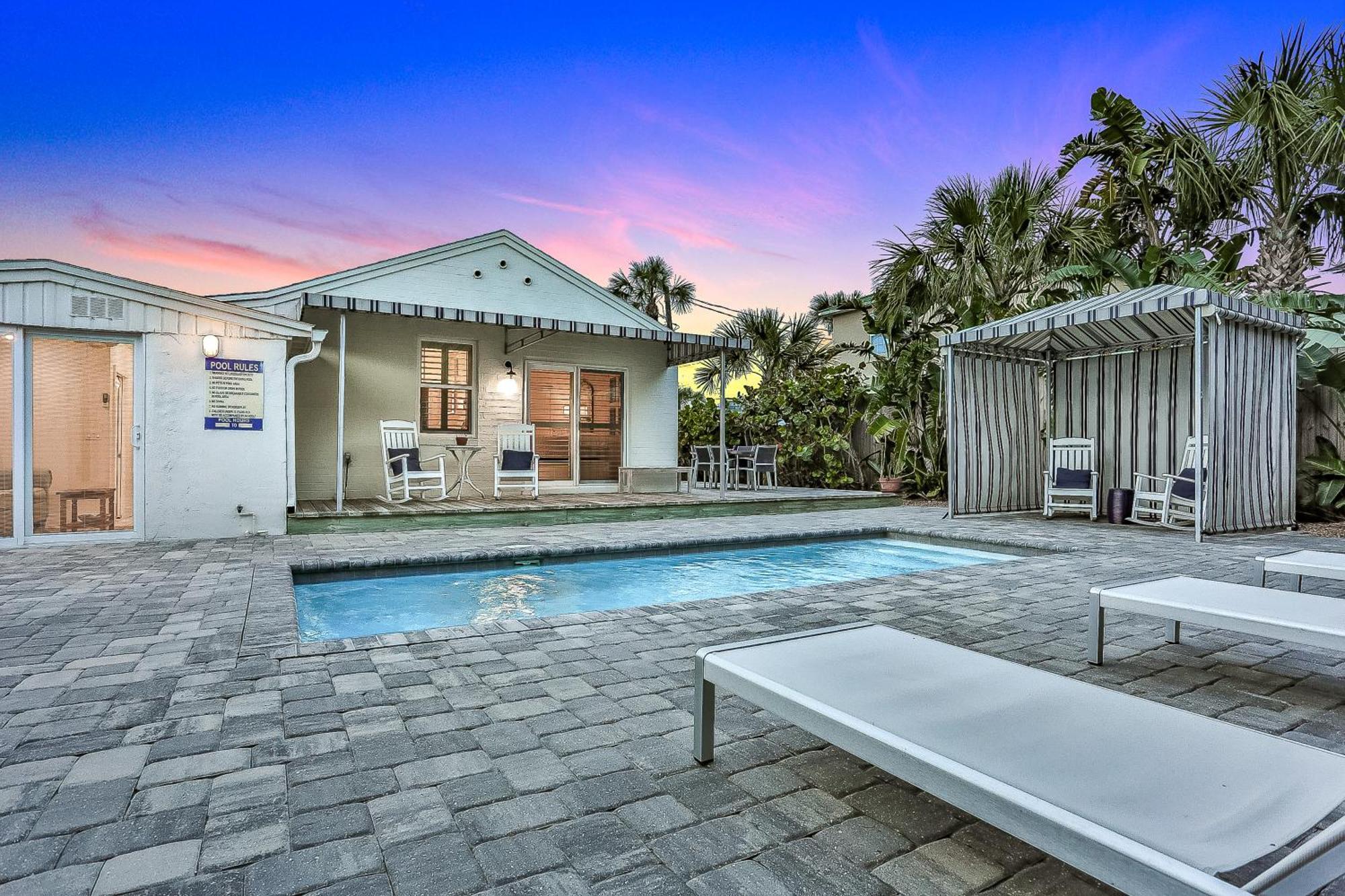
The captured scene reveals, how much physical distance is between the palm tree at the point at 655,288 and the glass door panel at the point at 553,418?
40.3 ft

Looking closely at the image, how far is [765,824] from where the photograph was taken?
1714mm

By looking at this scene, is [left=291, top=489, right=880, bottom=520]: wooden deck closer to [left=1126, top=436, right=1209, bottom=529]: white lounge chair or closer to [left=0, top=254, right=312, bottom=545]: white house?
[left=0, top=254, right=312, bottom=545]: white house

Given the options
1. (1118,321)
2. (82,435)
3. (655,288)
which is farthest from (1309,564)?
(655,288)

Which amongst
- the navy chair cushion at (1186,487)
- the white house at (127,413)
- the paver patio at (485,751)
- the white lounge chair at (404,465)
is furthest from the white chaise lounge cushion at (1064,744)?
the white lounge chair at (404,465)

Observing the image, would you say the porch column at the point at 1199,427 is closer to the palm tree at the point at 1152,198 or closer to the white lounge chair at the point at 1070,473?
the white lounge chair at the point at 1070,473

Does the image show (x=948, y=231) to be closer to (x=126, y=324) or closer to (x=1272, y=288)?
(x=1272, y=288)

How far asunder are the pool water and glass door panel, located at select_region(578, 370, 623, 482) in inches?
193

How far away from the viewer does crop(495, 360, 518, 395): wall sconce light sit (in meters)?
Result: 10.7

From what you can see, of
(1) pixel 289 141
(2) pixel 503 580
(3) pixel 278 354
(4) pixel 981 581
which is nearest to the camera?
(4) pixel 981 581

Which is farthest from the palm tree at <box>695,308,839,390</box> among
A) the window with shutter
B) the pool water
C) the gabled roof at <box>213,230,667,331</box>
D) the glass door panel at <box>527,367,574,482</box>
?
the pool water

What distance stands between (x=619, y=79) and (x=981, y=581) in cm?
1076

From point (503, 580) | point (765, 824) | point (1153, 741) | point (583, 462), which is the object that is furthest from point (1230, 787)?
point (583, 462)

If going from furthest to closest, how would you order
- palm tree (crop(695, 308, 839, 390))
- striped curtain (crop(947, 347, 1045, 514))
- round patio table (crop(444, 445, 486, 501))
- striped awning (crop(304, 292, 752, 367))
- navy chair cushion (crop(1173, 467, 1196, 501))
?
palm tree (crop(695, 308, 839, 390)) < round patio table (crop(444, 445, 486, 501)) < striped curtain (crop(947, 347, 1045, 514)) < striped awning (crop(304, 292, 752, 367)) < navy chair cushion (crop(1173, 467, 1196, 501))

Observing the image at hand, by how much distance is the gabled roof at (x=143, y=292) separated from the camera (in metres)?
6.05
